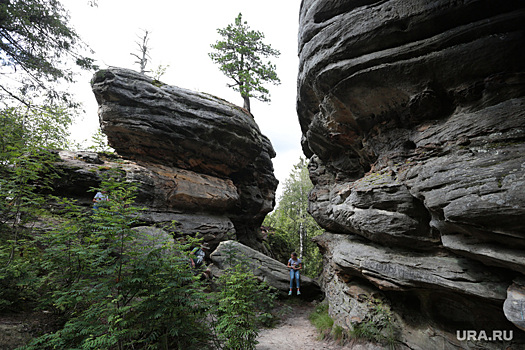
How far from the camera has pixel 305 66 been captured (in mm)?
8508

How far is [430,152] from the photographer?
604cm

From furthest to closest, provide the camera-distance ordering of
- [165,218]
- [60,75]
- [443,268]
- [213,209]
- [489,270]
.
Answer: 1. [213,209]
2. [165,218]
3. [60,75]
4. [443,268]
5. [489,270]

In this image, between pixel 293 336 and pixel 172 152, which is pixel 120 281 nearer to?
pixel 293 336

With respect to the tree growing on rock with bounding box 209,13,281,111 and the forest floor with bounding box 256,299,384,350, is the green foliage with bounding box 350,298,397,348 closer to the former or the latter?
the forest floor with bounding box 256,299,384,350

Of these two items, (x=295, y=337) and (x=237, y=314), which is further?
(x=295, y=337)

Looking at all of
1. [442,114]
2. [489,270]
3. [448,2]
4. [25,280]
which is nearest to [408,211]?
[489,270]

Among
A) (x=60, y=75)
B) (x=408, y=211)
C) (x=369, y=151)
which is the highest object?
(x=60, y=75)

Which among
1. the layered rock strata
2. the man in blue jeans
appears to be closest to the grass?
the man in blue jeans

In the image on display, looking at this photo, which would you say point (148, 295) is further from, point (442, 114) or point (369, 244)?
point (442, 114)

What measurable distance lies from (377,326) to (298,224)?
14482 millimetres

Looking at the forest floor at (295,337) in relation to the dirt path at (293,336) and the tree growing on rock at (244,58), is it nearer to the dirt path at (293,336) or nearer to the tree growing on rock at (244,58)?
the dirt path at (293,336)

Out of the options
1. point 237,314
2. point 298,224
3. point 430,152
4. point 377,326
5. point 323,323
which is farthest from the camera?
point 298,224

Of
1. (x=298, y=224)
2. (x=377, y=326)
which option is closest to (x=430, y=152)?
(x=377, y=326)

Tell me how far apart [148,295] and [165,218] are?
863 cm
